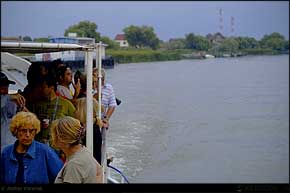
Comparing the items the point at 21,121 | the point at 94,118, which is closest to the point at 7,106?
the point at 21,121

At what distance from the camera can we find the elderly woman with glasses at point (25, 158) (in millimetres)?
1929

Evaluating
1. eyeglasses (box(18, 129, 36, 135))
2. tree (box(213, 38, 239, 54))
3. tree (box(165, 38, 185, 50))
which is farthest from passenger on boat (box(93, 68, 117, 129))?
eyeglasses (box(18, 129, 36, 135))

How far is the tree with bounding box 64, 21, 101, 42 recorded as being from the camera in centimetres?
233

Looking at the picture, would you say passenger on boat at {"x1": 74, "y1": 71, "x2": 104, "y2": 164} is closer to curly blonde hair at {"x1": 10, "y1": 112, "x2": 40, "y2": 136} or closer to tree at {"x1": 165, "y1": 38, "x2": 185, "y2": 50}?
curly blonde hair at {"x1": 10, "y1": 112, "x2": 40, "y2": 136}

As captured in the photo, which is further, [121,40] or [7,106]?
[121,40]

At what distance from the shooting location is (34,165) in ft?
6.38

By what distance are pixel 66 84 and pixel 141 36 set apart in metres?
0.55

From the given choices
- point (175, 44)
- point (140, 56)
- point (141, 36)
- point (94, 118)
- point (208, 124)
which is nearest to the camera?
point (94, 118)

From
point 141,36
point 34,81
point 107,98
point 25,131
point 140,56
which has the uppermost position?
point 141,36

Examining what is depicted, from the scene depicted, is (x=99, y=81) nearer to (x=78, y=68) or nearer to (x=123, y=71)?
(x=78, y=68)

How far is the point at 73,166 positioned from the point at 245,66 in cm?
159

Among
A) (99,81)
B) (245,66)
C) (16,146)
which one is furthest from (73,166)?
(245,66)

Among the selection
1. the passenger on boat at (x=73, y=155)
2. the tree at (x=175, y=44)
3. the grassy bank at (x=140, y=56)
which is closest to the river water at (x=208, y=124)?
the grassy bank at (x=140, y=56)

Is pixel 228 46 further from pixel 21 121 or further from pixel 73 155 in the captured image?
pixel 21 121
